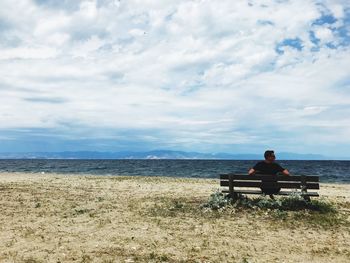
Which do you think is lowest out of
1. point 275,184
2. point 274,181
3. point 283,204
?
point 283,204

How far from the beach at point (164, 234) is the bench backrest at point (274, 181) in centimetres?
143

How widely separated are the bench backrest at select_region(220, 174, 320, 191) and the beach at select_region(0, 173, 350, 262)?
1428mm

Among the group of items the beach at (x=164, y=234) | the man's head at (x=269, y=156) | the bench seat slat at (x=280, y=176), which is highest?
the man's head at (x=269, y=156)

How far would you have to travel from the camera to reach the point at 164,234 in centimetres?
1097

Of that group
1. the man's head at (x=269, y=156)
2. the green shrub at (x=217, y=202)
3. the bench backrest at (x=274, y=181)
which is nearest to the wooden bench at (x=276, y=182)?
the bench backrest at (x=274, y=181)

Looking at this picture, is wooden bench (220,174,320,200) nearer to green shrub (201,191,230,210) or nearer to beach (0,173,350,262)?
green shrub (201,191,230,210)

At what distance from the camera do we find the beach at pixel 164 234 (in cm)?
887

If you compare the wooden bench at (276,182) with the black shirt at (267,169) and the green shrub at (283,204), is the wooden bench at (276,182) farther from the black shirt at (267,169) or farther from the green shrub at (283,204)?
the black shirt at (267,169)

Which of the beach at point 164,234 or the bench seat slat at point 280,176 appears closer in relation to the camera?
the beach at point 164,234

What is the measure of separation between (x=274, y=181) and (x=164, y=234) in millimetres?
6060

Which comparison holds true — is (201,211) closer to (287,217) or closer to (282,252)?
(287,217)

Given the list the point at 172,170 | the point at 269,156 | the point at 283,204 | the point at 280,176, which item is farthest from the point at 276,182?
the point at 172,170

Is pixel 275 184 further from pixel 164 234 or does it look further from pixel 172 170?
pixel 172 170

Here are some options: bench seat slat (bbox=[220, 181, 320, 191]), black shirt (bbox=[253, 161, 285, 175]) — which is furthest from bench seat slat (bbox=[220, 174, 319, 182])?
black shirt (bbox=[253, 161, 285, 175])
